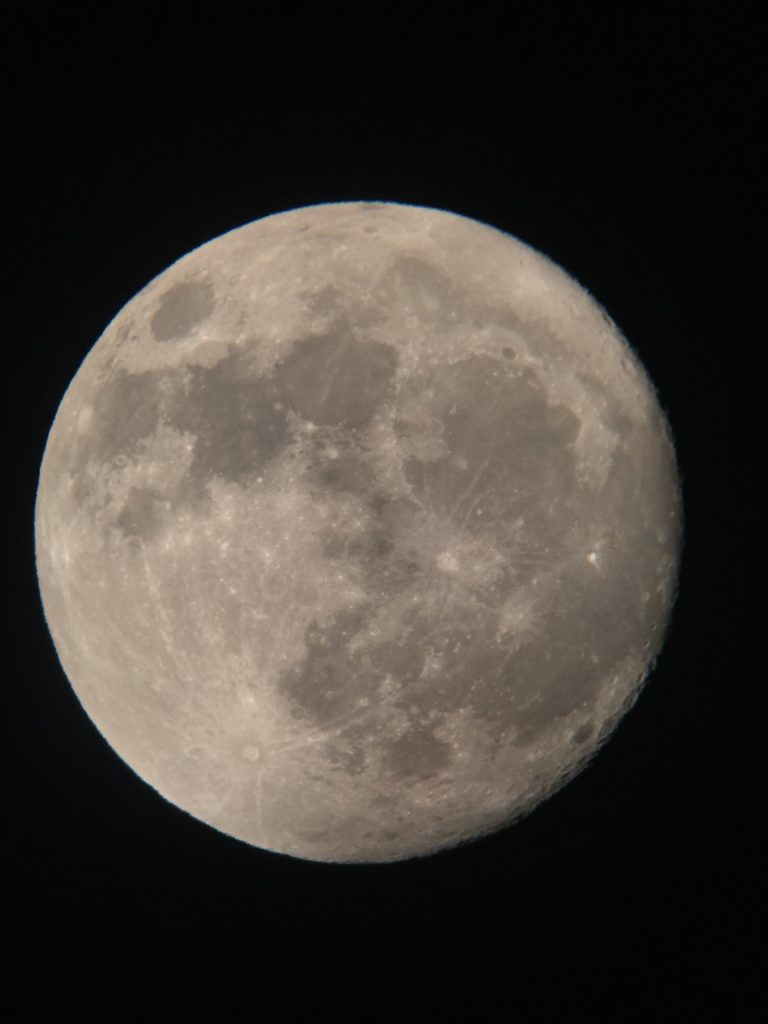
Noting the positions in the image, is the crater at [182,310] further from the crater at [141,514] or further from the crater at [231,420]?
the crater at [141,514]

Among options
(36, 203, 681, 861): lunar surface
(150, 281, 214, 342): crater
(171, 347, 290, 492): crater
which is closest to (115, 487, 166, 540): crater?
(36, 203, 681, 861): lunar surface

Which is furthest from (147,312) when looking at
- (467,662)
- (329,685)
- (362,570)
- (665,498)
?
(665,498)

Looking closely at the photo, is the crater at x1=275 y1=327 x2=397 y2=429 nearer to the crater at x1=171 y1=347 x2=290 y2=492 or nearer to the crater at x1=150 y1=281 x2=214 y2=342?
the crater at x1=171 y1=347 x2=290 y2=492

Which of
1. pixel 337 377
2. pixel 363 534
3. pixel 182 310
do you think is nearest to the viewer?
pixel 363 534

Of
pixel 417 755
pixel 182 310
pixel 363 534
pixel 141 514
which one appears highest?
pixel 182 310

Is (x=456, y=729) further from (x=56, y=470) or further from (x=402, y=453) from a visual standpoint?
(x=56, y=470)

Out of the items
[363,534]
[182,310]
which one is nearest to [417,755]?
[363,534]

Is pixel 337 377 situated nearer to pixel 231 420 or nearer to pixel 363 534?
pixel 231 420
